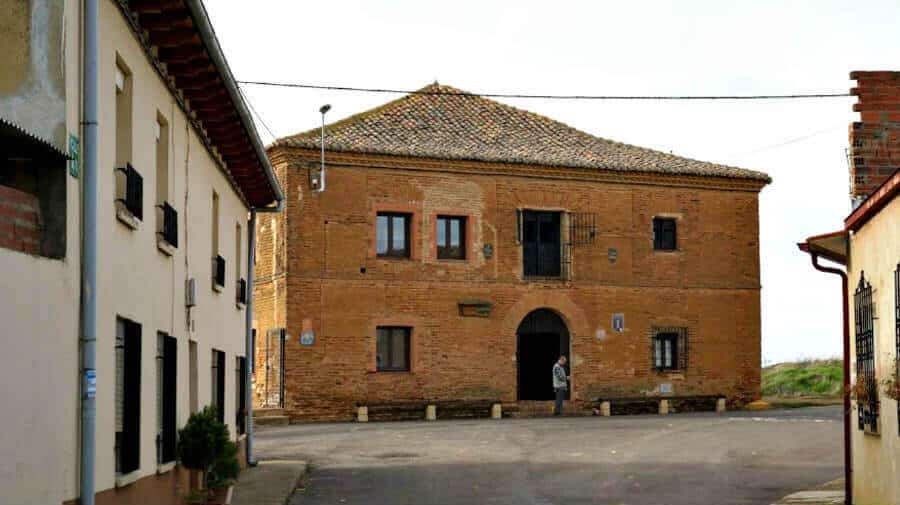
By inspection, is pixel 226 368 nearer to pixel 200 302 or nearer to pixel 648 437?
pixel 200 302

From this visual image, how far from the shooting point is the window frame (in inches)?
1507

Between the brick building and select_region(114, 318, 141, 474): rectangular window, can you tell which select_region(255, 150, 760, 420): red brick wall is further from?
select_region(114, 318, 141, 474): rectangular window

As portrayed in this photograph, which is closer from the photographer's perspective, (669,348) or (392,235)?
(392,235)

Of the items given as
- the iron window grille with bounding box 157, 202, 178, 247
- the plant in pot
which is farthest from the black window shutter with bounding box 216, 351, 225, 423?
the iron window grille with bounding box 157, 202, 178, 247

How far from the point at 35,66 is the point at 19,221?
3.51ft

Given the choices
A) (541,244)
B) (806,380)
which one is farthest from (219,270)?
(806,380)

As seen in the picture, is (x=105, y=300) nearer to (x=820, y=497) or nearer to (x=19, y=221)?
(x=19, y=221)

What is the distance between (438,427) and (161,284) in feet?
61.5

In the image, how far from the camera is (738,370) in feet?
135

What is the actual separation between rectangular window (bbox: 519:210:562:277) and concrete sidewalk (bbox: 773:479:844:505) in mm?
20161

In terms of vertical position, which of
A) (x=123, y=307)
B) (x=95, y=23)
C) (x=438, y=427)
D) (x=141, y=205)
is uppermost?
(x=95, y=23)

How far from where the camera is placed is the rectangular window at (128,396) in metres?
12.1

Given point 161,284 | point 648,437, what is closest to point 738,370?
point 648,437

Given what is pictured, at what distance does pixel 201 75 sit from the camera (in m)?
15.3
